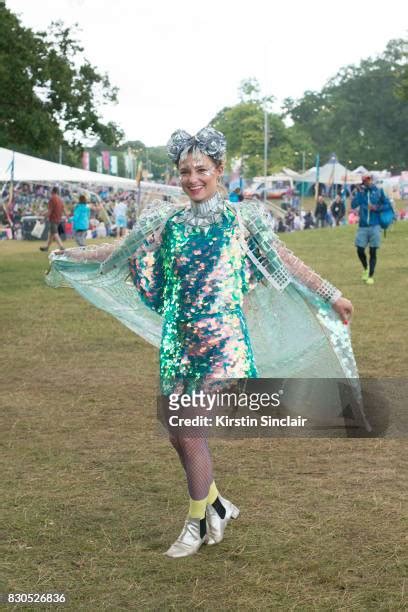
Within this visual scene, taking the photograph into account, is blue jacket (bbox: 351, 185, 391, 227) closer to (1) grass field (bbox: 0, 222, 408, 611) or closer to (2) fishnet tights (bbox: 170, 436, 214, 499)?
(1) grass field (bbox: 0, 222, 408, 611)

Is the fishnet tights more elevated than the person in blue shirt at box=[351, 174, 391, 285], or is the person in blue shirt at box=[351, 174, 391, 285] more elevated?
the person in blue shirt at box=[351, 174, 391, 285]

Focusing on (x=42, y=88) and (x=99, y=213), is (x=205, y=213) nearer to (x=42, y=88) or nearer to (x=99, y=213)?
(x=42, y=88)

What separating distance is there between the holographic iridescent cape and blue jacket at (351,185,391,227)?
10656 mm

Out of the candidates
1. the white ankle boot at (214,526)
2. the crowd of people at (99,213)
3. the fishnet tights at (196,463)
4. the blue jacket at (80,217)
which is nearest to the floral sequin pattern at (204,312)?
the fishnet tights at (196,463)

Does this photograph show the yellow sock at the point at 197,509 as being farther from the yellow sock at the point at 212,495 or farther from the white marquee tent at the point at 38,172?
the white marquee tent at the point at 38,172

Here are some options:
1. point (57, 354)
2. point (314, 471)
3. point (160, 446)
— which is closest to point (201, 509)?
point (314, 471)

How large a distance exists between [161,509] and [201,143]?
196cm

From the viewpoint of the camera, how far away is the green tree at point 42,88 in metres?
22.8

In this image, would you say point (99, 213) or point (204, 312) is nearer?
point (204, 312)

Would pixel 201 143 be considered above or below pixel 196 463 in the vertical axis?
above

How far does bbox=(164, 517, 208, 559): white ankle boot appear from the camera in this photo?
468cm

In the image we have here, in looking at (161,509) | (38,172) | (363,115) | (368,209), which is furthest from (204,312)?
(363,115)

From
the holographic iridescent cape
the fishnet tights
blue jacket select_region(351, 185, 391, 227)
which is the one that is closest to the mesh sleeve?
the holographic iridescent cape

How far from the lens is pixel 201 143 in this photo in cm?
479
